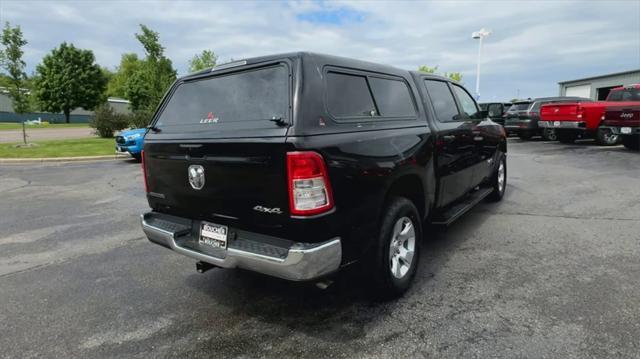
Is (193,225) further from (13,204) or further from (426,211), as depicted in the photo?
(13,204)

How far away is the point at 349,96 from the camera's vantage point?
302cm

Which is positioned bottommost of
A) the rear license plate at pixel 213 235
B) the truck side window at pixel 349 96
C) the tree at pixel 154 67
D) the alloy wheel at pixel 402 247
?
the alloy wheel at pixel 402 247

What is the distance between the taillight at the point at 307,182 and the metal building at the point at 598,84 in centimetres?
3427

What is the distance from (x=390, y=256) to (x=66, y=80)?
60.5 m

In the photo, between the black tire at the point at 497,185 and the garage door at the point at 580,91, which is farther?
the garage door at the point at 580,91

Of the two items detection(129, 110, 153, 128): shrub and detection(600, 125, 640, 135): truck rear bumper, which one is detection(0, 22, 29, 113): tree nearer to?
detection(129, 110, 153, 128): shrub

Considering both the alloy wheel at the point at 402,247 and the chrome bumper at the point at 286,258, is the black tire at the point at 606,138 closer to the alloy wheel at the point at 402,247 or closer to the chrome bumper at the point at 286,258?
the alloy wheel at the point at 402,247

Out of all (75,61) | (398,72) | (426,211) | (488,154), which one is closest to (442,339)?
(426,211)

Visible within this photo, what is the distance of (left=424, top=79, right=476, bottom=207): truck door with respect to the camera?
4.01 metres

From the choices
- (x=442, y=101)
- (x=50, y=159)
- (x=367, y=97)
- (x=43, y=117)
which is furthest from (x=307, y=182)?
(x=43, y=117)

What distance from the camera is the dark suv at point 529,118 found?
16.5 m

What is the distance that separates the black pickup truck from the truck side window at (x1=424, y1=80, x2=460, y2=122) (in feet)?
1.46

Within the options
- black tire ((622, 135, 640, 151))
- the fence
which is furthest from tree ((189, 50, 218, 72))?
the fence

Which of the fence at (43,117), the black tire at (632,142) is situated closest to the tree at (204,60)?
the black tire at (632,142)
